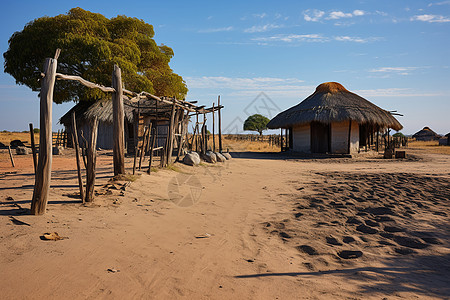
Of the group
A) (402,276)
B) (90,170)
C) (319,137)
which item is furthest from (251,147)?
(402,276)

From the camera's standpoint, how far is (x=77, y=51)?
17.5m

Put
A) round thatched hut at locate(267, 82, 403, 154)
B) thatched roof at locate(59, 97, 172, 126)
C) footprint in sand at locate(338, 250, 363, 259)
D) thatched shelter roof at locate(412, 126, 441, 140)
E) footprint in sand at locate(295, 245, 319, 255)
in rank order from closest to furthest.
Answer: footprint in sand at locate(338, 250, 363, 259) < footprint in sand at locate(295, 245, 319, 255) < thatched roof at locate(59, 97, 172, 126) < round thatched hut at locate(267, 82, 403, 154) < thatched shelter roof at locate(412, 126, 441, 140)

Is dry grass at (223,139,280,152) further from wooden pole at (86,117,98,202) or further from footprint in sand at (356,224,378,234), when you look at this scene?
footprint in sand at (356,224,378,234)

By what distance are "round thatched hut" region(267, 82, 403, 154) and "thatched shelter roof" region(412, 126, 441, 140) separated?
1213 inches

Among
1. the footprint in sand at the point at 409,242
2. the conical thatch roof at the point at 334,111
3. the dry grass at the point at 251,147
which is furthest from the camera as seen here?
the dry grass at the point at 251,147

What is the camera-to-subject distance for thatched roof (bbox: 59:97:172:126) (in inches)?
561

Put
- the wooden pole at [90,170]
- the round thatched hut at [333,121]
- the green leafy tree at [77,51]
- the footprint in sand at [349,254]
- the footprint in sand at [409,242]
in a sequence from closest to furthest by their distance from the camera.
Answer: the footprint in sand at [349,254] < the footprint in sand at [409,242] < the wooden pole at [90,170] < the round thatched hut at [333,121] < the green leafy tree at [77,51]

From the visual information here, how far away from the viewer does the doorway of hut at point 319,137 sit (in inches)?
715

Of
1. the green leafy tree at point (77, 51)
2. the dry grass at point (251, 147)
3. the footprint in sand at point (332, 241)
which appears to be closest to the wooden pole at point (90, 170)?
the footprint in sand at point (332, 241)

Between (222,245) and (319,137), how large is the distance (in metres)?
16.1

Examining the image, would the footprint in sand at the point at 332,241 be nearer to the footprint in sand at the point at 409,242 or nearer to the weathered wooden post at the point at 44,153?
the footprint in sand at the point at 409,242

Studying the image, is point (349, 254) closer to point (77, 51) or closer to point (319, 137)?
point (319, 137)

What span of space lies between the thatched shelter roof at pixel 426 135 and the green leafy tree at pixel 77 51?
43186 millimetres

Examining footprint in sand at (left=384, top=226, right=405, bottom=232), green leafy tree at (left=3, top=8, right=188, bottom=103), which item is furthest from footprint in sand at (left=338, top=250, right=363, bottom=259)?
green leafy tree at (left=3, top=8, right=188, bottom=103)
